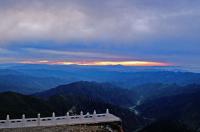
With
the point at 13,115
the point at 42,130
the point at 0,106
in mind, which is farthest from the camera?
the point at 0,106

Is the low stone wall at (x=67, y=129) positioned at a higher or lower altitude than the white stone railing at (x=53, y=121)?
lower

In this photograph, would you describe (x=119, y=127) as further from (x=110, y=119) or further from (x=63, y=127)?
(x=63, y=127)

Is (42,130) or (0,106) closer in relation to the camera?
(42,130)

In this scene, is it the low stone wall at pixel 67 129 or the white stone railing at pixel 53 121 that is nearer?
the low stone wall at pixel 67 129

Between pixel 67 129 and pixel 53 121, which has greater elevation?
pixel 53 121

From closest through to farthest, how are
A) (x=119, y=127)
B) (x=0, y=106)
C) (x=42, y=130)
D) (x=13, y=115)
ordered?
(x=42, y=130), (x=119, y=127), (x=13, y=115), (x=0, y=106)

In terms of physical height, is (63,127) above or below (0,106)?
above

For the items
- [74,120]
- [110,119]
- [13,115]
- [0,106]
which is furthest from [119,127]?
[0,106]

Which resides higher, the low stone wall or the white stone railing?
the white stone railing

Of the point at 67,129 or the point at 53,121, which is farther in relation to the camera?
the point at 53,121

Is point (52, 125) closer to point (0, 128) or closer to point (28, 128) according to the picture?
point (28, 128)

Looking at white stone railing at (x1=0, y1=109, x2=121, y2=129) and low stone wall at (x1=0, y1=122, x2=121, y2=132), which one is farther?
white stone railing at (x1=0, y1=109, x2=121, y2=129)
